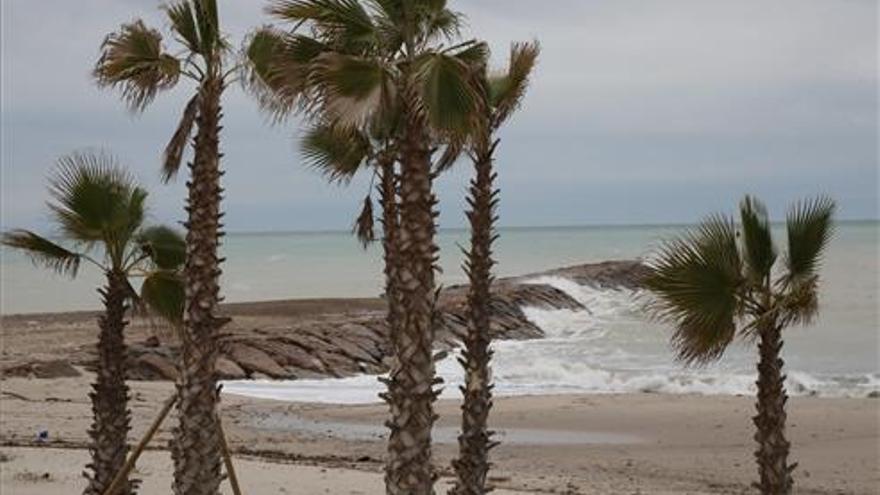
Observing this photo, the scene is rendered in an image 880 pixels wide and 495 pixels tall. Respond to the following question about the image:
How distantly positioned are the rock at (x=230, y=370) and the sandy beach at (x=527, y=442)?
6.05ft

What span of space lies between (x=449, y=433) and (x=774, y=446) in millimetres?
12290

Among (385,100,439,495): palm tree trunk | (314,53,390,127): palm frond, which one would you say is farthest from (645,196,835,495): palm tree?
(314,53,390,127): palm frond

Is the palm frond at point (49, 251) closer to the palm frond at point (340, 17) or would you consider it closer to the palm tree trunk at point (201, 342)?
the palm tree trunk at point (201, 342)

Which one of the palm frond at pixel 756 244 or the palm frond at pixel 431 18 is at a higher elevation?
the palm frond at pixel 431 18

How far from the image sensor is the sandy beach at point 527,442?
590 inches

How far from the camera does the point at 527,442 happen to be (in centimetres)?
2030

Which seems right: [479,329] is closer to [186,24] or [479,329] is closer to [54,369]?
[186,24]

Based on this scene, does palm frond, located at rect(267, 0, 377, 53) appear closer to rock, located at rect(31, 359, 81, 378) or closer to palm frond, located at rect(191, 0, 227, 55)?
palm frond, located at rect(191, 0, 227, 55)

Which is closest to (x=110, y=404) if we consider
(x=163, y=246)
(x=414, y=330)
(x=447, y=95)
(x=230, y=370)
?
(x=163, y=246)

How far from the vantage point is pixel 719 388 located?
27922 mm

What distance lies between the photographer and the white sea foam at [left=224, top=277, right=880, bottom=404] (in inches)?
1078

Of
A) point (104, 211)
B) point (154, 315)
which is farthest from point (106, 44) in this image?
point (154, 315)

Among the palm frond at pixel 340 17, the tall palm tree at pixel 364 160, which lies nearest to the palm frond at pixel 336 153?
the tall palm tree at pixel 364 160

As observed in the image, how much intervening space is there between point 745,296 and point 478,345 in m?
2.89
